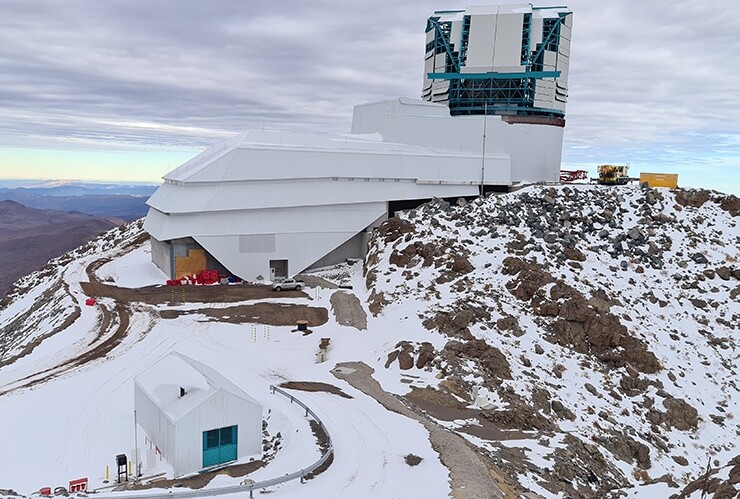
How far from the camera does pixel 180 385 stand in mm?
19297

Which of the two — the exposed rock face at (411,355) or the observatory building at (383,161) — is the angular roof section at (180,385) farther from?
the observatory building at (383,161)

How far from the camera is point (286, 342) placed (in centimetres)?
2991

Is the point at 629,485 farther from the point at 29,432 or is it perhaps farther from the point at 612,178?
the point at 612,178

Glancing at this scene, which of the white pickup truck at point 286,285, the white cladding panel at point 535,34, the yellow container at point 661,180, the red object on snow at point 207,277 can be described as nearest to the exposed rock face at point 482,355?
the white pickup truck at point 286,285

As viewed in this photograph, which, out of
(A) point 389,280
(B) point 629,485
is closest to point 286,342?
(A) point 389,280

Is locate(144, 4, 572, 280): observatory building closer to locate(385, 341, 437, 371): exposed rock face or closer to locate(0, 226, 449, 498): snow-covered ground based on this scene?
locate(0, 226, 449, 498): snow-covered ground

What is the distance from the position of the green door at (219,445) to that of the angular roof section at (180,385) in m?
1.06

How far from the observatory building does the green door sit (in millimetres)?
22801

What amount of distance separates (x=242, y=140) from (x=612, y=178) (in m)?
30.9

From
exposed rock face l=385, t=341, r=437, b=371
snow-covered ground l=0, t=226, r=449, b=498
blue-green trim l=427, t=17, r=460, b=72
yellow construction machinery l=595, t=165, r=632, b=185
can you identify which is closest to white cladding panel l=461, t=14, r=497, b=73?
blue-green trim l=427, t=17, r=460, b=72

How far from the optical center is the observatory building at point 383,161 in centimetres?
3997

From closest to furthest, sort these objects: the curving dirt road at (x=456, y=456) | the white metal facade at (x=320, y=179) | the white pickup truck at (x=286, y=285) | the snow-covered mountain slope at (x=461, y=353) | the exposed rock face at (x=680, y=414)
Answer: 1. the curving dirt road at (x=456, y=456)
2. the snow-covered mountain slope at (x=461, y=353)
3. the exposed rock face at (x=680, y=414)
4. the white pickup truck at (x=286, y=285)
5. the white metal facade at (x=320, y=179)

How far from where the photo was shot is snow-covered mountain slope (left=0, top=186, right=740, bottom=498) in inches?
725

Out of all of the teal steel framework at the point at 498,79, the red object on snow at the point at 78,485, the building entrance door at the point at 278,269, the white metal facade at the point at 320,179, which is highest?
the teal steel framework at the point at 498,79
